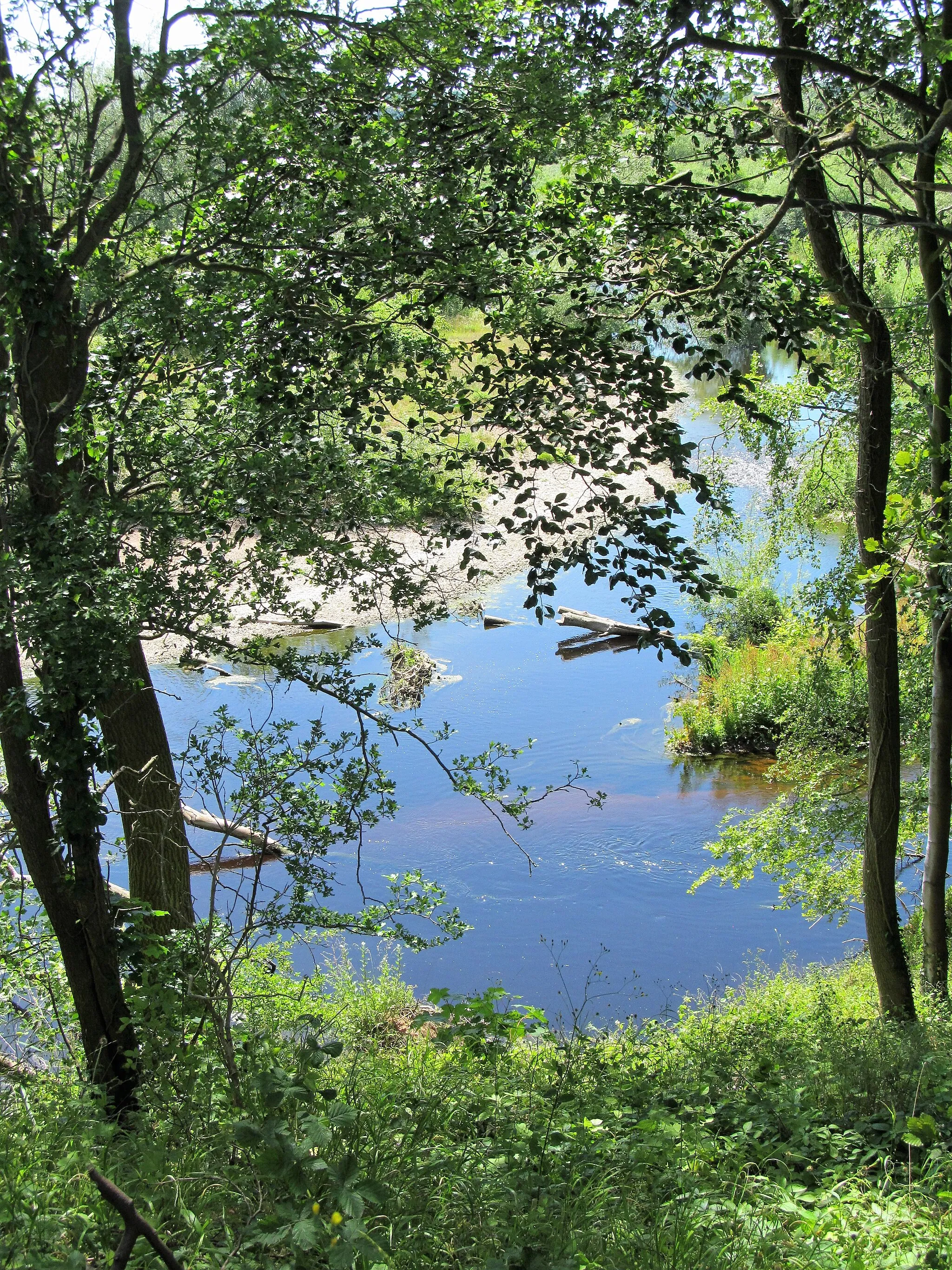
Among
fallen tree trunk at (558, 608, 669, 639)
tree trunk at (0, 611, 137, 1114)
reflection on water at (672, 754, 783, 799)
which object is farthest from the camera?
fallen tree trunk at (558, 608, 669, 639)

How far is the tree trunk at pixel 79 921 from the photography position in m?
4.48

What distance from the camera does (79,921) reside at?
15.0 feet

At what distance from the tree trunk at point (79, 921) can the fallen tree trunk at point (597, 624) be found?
12.8 meters

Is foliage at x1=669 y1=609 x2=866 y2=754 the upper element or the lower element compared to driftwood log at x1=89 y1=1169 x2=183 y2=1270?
upper

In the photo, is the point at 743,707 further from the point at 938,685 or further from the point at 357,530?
the point at 357,530

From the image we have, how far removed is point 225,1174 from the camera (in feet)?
9.64

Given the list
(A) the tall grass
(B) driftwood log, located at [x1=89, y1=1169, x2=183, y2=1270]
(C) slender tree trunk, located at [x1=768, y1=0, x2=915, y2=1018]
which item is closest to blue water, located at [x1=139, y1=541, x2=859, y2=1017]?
(A) the tall grass

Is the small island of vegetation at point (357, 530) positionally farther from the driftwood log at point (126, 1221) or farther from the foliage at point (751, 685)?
the foliage at point (751, 685)

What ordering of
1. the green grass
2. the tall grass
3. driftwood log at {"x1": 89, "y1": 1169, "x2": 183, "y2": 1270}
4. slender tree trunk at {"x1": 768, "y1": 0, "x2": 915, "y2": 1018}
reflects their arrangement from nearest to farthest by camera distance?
driftwood log at {"x1": 89, "y1": 1169, "x2": 183, "y2": 1270} < the green grass < slender tree trunk at {"x1": 768, "y1": 0, "x2": 915, "y2": 1018} < the tall grass

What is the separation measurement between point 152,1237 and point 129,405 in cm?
420

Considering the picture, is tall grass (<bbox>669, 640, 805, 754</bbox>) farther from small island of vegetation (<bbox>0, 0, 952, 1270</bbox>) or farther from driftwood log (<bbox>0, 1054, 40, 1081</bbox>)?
driftwood log (<bbox>0, 1054, 40, 1081</bbox>)

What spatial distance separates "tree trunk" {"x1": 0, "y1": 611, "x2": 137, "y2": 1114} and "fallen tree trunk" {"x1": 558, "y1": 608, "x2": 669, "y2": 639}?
1281 cm

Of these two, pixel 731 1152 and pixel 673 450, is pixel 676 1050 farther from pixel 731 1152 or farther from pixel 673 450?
pixel 673 450

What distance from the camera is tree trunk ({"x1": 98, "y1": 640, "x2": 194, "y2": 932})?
5.38 metres
